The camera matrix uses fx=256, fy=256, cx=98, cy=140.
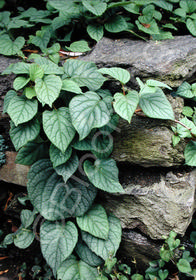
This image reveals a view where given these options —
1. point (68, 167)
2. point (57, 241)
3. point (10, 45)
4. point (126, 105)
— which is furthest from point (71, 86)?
point (57, 241)

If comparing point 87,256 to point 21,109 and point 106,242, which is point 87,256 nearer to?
point 106,242

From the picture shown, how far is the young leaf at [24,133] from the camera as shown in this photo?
1.73m

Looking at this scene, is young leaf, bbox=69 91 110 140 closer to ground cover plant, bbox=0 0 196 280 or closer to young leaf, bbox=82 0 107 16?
ground cover plant, bbox=0 0 196 280

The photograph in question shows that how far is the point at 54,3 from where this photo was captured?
2268 mm

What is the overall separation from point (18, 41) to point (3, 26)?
35 centimetres

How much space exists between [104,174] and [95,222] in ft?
1.23

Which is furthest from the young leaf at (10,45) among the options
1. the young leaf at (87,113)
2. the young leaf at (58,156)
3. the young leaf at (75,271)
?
the young leaf at (75,271)

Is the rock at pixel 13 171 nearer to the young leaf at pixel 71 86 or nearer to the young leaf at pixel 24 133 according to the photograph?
the young leaf at pixel 24 133

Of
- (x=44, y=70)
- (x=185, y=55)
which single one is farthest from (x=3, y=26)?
(x=185, y=55)

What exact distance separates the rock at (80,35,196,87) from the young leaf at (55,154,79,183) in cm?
74

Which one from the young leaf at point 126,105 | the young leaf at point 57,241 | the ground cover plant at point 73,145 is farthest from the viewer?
the young leaf at point 57,241

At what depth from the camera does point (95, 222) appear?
1.89m

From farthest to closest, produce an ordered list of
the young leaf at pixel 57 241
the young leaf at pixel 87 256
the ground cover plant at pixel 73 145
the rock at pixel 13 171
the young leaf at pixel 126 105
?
the rock at pixel 13 171
the young leaf at pixel 87 256
the young leaf at pixel 57 241
the ground cover plant at pixel 73 145
the young leaf at pixel 126 105

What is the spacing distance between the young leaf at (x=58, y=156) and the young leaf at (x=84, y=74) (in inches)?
19.1
